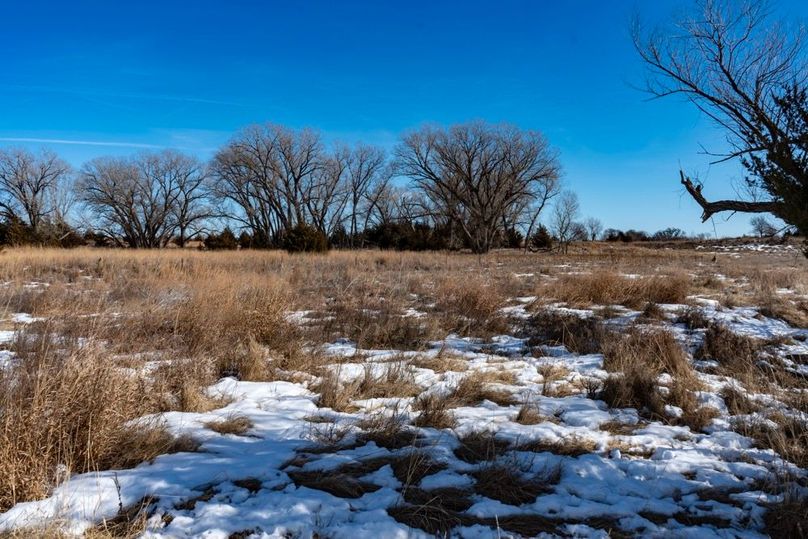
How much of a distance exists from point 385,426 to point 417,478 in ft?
2.24

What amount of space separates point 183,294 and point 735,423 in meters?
7.17

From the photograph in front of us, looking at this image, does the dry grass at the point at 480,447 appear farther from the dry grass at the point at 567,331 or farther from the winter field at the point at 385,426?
the dry grass at the point at 567,331

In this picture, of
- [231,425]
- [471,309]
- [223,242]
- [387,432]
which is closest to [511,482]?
[387,432]

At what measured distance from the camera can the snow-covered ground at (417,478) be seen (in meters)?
2.18

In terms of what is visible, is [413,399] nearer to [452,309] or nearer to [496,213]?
[452,309]

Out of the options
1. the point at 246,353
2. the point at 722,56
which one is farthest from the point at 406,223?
the point at 246,353

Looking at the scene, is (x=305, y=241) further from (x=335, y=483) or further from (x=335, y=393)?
(x=335, y=483)

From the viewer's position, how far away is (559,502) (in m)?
2.45

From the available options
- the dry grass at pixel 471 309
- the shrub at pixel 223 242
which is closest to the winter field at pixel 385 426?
the dry grass at pixel 471 309

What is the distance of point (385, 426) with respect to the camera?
10.8ft

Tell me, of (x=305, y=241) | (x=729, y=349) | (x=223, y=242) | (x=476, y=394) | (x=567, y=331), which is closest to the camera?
(x=476, y=394)

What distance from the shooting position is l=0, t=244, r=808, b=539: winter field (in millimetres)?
2242

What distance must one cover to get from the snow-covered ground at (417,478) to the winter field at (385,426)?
0.05 feet

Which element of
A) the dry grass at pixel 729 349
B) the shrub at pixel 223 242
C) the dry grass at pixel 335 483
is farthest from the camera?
the shrub at pixel 223 242
